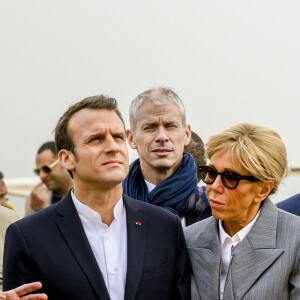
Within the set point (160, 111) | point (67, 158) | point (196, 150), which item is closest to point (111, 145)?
point (67, 158)

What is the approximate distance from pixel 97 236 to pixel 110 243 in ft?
0.18

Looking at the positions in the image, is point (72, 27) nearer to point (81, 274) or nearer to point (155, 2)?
point (155, 2)

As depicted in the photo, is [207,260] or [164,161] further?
[164,161]

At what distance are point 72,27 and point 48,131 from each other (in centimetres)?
84

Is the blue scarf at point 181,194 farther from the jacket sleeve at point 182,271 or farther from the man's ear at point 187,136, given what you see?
the jacket sleeve at point 182,271

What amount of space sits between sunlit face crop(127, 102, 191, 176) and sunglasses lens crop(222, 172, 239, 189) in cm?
73

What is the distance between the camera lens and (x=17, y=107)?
7.37 metres

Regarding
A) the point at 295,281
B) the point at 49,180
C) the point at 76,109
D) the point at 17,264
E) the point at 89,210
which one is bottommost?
the point at 49,180

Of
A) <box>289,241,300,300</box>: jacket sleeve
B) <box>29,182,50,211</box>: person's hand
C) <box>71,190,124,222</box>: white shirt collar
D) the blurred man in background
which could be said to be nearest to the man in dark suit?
<box>71,190,124,222</box>: white shirt collar

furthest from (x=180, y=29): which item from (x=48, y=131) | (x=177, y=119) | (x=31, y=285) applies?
(x=31, y=285)

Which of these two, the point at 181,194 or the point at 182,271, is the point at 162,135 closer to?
the point at 181,194

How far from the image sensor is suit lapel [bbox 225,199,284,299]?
→ 3.53 metres

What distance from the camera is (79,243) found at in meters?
3.52

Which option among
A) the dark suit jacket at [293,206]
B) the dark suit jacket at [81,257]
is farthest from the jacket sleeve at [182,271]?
the dark suit jacket at [293,206]
